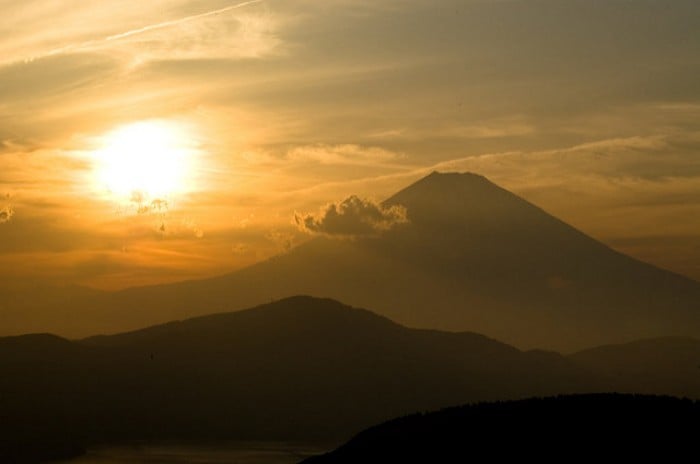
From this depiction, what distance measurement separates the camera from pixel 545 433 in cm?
6725

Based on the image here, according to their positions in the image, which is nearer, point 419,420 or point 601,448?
point 601,448

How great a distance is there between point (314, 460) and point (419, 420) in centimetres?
868

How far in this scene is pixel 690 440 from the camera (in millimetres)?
62312

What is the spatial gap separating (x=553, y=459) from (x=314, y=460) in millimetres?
23839

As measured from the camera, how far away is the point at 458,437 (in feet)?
234

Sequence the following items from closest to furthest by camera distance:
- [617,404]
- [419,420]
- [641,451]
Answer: [641,451]
[617,404]
[419,420]

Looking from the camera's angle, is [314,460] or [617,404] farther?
[314,460]

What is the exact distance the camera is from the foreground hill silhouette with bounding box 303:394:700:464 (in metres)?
62.5

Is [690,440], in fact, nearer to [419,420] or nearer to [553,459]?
[553,459]

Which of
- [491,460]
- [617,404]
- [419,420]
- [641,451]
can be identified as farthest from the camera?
[419,420]

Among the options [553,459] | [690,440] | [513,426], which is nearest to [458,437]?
[513,426]

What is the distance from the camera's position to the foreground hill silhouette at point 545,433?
6250 centimetres

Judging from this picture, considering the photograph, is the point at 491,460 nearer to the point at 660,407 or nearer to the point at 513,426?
the point at 513,426

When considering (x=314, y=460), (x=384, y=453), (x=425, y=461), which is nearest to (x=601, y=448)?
(x=425, y=461)
